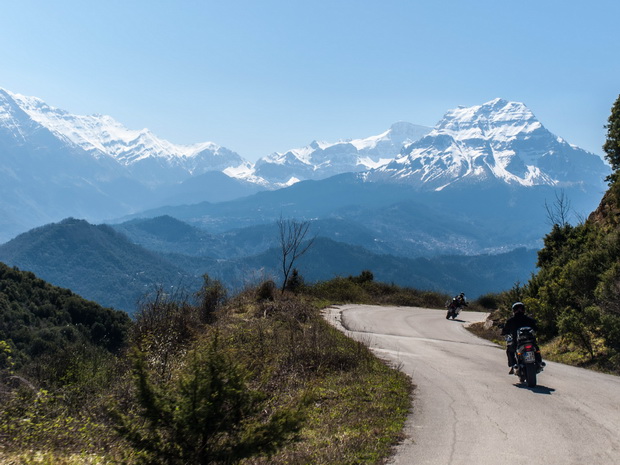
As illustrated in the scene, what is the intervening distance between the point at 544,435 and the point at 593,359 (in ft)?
26.7

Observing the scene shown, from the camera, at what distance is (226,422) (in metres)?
4.65

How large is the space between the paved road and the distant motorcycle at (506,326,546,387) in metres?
0.26

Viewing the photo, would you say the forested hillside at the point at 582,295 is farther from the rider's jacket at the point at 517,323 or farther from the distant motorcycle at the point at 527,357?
the distant motorcycle at the point at 527,357

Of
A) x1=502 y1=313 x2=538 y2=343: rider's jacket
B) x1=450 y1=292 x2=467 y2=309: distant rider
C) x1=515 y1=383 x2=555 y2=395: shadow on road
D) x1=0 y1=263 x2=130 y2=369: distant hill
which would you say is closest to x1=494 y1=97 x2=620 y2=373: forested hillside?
x1=502 y1=313 x2=538 y2=343: rider's jacket

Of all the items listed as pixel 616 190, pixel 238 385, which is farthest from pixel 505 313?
pixel 238 385

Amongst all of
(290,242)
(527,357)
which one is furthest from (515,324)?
(290,242)

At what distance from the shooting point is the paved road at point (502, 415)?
5992mm

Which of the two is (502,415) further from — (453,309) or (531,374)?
(453,309)

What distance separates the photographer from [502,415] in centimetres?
781

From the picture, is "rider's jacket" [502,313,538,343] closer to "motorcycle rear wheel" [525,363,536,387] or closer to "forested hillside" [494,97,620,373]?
"motorcycle rear wheel" [525,363,536,387]

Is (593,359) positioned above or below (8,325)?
above

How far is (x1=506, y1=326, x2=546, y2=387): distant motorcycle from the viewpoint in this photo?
10094 millimetres

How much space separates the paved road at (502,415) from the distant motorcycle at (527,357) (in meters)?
0.26

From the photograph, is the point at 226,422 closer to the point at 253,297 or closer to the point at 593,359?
the point at 593,359
